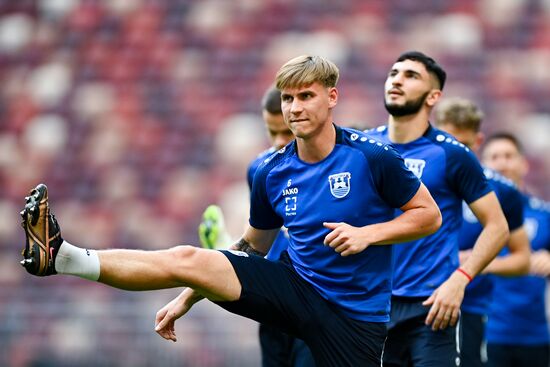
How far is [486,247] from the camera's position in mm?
6527

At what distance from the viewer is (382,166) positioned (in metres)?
5.68

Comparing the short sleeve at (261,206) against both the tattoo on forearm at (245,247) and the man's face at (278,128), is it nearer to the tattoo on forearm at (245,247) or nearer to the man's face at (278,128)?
the tattoo on forearm at (245,247)

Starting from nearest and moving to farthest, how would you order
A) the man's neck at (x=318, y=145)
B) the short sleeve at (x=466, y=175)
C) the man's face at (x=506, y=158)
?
1. the man's neck at (x=318, y=145)
2. the short sleeve at (x=466, y=175)
3. the man's face at (x=506, y=158)

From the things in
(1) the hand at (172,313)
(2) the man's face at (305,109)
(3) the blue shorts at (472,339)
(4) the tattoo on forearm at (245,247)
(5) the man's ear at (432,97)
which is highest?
(5) the man's ear at (432,97)

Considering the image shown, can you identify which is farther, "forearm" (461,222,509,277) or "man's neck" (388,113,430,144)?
"man's neck" (388,113,430,144)

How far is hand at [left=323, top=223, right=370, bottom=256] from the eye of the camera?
5309mm

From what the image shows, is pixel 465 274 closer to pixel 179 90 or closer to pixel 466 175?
pixel 466 175

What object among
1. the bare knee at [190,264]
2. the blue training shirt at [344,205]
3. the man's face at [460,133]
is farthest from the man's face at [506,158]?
the bare knee at [190,264]

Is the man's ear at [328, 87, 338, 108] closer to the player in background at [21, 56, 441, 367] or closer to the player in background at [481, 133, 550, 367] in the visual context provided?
the player in background at [21, 56, 441, 367]

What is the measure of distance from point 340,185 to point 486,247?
1.34 m

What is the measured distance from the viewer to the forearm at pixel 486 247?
21.3 ft

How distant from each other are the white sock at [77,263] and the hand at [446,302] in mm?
2275

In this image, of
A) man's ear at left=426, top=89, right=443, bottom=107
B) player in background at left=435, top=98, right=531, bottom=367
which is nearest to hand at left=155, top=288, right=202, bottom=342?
man's ear at left=426, top=89, right=443, bottom=107

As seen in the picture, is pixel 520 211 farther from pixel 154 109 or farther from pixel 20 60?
pixel 20 60
